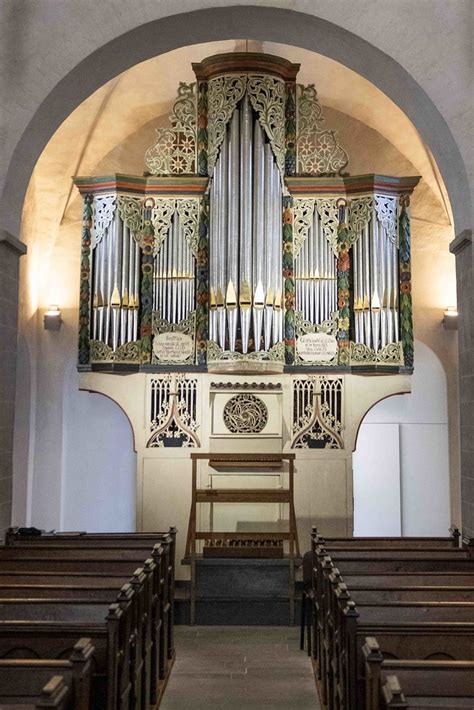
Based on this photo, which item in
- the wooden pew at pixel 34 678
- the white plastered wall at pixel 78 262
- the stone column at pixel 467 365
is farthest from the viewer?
the white plastered wall at pixel 78 262

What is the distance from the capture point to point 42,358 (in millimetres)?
11797

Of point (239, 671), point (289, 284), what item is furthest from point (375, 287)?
point (239, 671)

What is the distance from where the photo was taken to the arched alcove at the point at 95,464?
12.1m

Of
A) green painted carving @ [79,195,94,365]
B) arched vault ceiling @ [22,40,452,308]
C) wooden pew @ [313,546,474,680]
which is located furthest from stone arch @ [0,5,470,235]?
arched vault ceiling @ [22,40,452,308]

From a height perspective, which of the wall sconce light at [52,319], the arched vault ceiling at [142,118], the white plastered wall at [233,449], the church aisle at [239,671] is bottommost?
the church aisle at [239,671]

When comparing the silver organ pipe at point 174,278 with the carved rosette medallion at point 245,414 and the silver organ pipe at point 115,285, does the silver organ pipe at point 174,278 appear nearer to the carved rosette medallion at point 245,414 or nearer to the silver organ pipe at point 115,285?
the silver organ pipe at point 115,285

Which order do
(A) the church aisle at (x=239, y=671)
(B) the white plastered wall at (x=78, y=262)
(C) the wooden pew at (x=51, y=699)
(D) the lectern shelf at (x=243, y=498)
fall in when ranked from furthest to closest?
(B) the white plastered wall at (x=78, y=262), (D) the lectern shelf at (x=243, y=498), (A) the church aisle at (x=239, y=671), (C) the wooden pew at (x=51, y=699)

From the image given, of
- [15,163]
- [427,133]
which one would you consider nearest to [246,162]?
[427,133]

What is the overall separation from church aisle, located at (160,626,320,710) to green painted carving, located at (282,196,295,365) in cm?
323

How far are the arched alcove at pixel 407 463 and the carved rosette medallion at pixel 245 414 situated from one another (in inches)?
109

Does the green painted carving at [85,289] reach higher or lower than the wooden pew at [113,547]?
higher

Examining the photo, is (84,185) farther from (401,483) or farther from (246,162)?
(401,483)

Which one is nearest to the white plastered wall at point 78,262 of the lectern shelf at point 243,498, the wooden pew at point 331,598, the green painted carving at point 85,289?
the green painted carving at point 85,289

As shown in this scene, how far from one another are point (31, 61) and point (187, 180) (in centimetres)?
326
